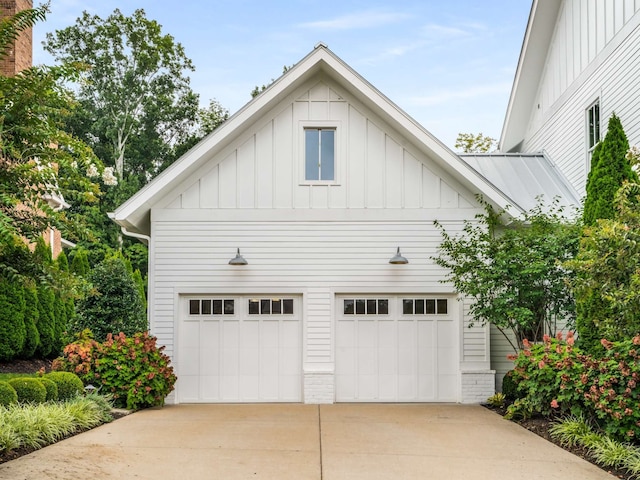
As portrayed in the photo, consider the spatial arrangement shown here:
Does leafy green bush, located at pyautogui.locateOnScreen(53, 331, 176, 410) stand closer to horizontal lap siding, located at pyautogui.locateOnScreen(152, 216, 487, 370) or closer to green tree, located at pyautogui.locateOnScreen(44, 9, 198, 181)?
horizontal lap siding, located at pyautogui.locateOnScreen(152, 216, 487, 370)

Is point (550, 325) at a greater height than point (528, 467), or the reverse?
point (550, 325)

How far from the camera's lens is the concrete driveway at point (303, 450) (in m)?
7.33

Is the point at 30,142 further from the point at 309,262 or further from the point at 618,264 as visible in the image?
the point at 309,262

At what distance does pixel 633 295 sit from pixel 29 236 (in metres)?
6.07

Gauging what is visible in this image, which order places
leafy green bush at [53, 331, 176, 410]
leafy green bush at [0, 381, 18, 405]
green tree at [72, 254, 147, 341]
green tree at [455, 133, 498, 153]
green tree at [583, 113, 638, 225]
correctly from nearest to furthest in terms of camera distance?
1. leafy green bush at [0, 381, 18, 405]
2. green tree at [583, 113, 638, 225]
3. leafy green bush at [53, 331, 176, 410]
4. green tree at [72, 254, 147, 341]
5. green tree at [455, 133, 498, 153]

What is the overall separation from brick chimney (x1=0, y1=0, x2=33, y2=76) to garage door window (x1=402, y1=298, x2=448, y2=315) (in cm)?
1117

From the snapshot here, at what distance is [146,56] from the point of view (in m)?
30.3

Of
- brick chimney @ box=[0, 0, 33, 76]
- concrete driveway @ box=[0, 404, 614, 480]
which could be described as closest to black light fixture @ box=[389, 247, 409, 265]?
concrete driveway @ box=[0, 404, 614, 480]

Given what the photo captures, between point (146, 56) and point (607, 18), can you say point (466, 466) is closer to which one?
point (607, 18)

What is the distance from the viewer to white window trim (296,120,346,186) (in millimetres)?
13281

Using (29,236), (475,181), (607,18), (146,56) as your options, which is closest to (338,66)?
(475,181)

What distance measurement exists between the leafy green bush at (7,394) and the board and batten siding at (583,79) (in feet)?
33.5

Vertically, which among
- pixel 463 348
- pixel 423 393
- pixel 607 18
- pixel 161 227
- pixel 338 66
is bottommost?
pixel 423 393

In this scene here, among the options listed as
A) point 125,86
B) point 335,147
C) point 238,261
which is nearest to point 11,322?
point 238,261
